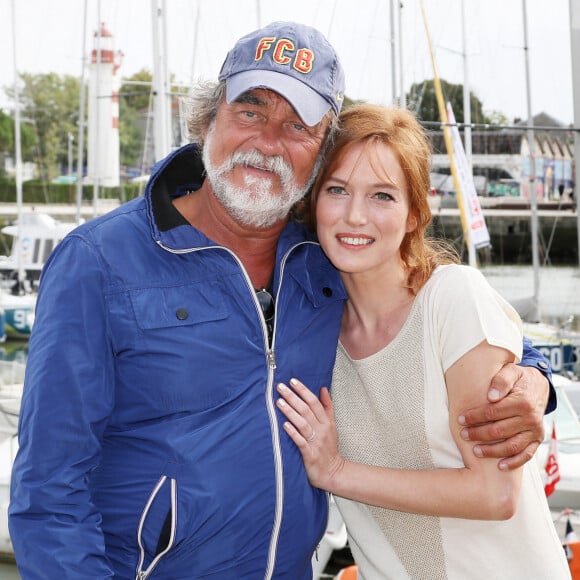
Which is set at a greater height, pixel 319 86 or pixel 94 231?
pixel 319 86

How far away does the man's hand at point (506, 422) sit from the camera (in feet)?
6.94

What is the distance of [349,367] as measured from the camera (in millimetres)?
2477

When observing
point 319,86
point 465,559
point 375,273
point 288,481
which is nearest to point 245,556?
point 288,481

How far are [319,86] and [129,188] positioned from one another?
30.7 metres

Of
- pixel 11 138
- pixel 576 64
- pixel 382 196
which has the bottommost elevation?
pixel 382 196

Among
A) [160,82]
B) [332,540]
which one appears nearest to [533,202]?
[160,82]

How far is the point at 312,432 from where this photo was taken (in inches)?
89.5

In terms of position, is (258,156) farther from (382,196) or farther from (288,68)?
(382,196)

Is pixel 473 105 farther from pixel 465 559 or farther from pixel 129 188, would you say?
pixel 465 559

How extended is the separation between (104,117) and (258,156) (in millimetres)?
22788

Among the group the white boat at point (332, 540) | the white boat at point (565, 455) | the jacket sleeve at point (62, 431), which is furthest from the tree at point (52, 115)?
the jacket sleeve at point (62, 431)

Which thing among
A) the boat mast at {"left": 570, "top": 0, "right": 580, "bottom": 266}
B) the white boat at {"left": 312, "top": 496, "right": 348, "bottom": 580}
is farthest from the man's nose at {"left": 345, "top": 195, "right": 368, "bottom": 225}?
the white boat at {"left": 312, "top": 496, "right": 348, "bottom": 580}

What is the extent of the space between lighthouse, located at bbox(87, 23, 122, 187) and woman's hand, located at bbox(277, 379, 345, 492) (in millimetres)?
19712

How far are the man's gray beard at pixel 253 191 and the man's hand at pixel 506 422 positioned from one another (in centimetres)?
82
